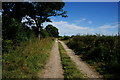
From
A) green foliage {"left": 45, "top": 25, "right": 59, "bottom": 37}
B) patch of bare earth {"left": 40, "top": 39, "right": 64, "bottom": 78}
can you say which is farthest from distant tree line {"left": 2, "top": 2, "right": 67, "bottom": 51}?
green foliage {"left": 45, "top": 25, "right": 59, "bottom": 37}

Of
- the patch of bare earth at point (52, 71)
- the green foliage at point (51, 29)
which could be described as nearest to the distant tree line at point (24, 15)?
the patch of bare earth at point (52, 71)

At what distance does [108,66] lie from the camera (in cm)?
573

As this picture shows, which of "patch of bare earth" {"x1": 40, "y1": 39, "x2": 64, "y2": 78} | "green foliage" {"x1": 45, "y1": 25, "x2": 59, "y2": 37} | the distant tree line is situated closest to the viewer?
"patch of bare earth" {"x1": 40, "y1": 39, "x2": 64, "y2": 78}

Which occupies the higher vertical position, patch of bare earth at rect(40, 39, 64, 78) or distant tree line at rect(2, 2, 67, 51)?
distant tree line at rect(2, 2, 67, 51)

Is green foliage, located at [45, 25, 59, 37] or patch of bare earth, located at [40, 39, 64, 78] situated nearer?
patch of bare earth, located at [40, 39, 64, 78]

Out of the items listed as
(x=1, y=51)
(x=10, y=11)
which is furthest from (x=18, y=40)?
(x=10, y=11)

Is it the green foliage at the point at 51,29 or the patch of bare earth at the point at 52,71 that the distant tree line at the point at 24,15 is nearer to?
the patch of bare earth at the point at 52,71

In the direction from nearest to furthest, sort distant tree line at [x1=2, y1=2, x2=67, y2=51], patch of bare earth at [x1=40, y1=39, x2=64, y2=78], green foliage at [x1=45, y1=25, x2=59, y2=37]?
patch of bare earth at [x1=40, y1=39, x2=64, y2=78]
distant tree line at [x1=2, y1=2, x2=67, y2=51]
green foliage at [x1=45, y1=25, x2=59, y2=37]

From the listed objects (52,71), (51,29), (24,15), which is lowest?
(52,71)

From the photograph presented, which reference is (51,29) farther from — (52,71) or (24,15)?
(52,71)

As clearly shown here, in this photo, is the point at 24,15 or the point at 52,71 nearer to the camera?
the point at 52,71

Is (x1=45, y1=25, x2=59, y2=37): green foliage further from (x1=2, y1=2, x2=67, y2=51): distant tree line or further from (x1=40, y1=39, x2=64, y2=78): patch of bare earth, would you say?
(x1=40, y1=39, x2=64, y2=78): patch of bare earth

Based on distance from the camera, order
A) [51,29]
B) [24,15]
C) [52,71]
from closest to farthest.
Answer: [52,71]
[24,15]
[51,29]

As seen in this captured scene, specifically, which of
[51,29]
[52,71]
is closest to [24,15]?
[52,71]
